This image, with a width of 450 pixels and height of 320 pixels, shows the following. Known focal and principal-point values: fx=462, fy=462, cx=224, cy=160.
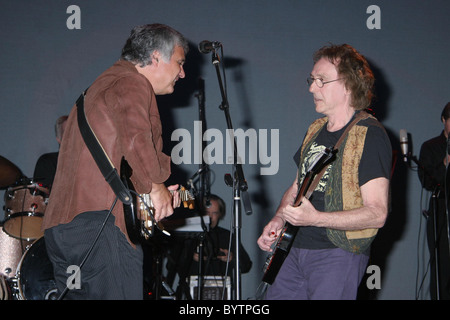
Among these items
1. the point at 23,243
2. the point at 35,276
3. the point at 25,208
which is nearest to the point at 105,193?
the point at 35,276

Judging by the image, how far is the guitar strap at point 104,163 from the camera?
2.11 m

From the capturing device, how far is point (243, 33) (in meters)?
5.77

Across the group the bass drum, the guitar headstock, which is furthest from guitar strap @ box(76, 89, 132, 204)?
the bass drum

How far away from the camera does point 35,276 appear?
164 inches

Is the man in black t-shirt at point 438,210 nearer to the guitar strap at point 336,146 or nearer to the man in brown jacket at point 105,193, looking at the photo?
the guitar strap at point 336,146

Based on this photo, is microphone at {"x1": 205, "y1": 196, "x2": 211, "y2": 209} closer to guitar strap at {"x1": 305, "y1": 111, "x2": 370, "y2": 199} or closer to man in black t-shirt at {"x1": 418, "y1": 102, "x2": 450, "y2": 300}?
man in black t-shirt at {"x1": 418, "y1": 102, "x2": 450, "y2": 300}

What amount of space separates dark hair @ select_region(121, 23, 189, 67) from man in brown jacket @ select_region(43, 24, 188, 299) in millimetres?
269

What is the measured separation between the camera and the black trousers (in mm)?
2078

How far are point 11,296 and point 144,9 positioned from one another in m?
3.55

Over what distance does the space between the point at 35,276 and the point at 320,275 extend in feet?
9.42

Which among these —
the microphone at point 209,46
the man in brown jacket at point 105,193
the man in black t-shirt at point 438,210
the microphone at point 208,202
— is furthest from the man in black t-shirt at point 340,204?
the microphone at point 208,202

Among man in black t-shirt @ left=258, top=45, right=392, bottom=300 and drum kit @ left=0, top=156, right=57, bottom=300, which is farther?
drum kit @ left=0, top=156, right=57, bottom=300

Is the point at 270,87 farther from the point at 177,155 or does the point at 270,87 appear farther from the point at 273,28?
the point at 177,155

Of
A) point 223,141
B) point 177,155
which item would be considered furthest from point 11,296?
point 223,141
